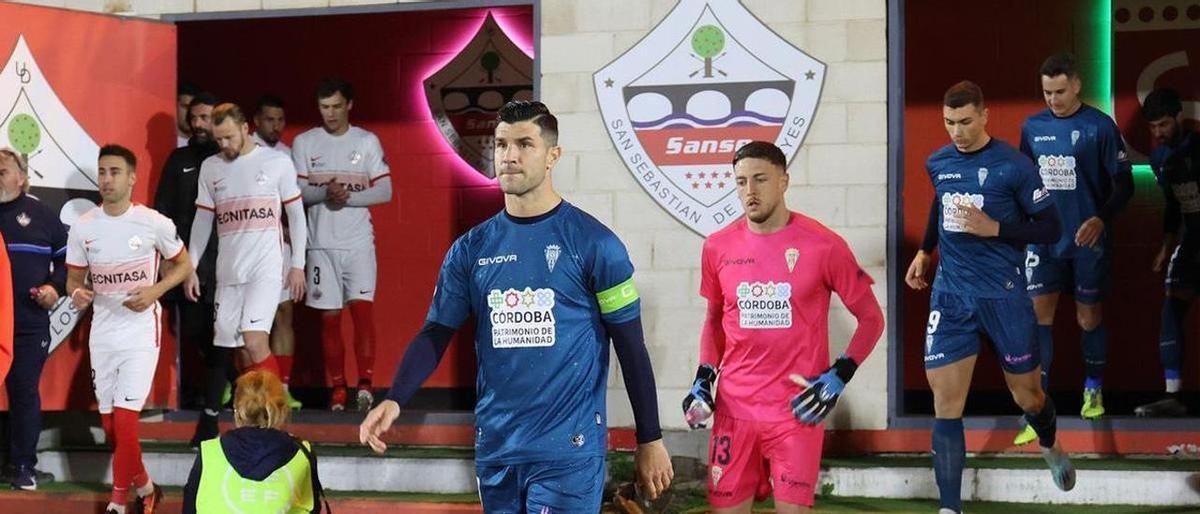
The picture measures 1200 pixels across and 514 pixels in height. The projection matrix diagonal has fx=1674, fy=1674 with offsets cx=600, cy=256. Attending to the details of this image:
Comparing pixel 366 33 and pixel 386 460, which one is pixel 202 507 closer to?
pixel 386 460

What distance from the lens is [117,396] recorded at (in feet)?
26.2

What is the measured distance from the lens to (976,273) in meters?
7.06

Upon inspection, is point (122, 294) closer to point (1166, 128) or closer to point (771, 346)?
point (771, 346)

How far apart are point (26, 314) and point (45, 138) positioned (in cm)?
111

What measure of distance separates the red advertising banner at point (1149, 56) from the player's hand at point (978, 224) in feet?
12.0

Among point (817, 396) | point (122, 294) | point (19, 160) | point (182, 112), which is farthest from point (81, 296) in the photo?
point (817, 396)

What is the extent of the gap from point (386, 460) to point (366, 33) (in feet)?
13.5

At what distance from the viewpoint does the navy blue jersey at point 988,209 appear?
705 cm

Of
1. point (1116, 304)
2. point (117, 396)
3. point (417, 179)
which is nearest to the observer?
point (117, 396)

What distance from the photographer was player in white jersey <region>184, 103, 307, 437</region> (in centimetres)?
873

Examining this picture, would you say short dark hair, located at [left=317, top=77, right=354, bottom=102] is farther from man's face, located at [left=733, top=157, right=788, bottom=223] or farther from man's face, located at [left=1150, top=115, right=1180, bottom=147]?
man's face, located at [left=1150, top=115, right=1180, bottom=147]

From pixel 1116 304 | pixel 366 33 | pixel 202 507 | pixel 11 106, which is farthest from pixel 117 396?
pixel 1116 304

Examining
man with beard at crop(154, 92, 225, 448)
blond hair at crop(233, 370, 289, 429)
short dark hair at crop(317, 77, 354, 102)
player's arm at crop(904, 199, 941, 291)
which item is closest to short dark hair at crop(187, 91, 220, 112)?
man with beard at crop(154, 92, 225, 448)

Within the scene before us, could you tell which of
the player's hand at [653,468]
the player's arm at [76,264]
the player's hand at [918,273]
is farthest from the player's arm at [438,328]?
the player's arm at [76,264]
